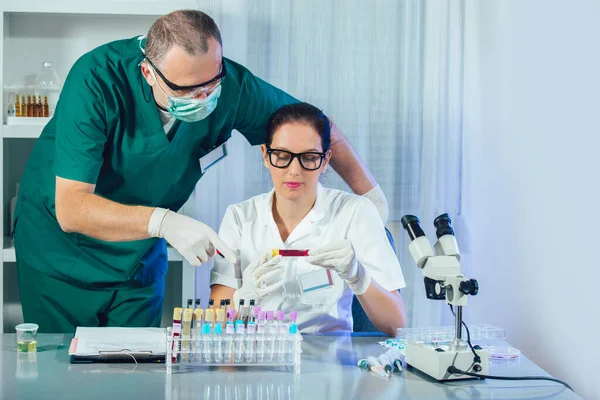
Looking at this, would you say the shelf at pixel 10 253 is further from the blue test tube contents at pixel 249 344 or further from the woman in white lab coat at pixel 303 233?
the blue test tube contents at pixel 249 344

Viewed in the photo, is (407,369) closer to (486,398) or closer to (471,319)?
(486,398)

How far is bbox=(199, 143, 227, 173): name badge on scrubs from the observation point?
251 cm

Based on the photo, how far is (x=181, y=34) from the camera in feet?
7.52

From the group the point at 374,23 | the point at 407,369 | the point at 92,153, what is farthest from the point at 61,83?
the point at 407,369

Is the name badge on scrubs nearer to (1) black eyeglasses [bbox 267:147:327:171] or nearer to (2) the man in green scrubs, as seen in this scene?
(2) the man in green scrubs

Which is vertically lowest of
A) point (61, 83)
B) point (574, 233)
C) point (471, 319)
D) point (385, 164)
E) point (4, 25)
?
point (471, 319)

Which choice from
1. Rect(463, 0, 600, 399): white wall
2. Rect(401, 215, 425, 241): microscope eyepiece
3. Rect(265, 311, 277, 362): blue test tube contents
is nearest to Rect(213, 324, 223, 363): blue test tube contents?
Rect(265, 311, 277, 362): blue test tube contents

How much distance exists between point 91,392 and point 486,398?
0.88m

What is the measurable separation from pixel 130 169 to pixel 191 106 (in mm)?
318

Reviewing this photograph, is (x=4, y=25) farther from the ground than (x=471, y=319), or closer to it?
farther from the ground

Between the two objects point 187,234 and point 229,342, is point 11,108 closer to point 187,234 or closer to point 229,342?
point 187,234

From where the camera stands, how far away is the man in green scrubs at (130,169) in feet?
7.44

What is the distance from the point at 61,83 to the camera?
2.73 m

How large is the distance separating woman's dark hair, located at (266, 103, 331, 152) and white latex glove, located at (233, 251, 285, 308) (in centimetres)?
46
